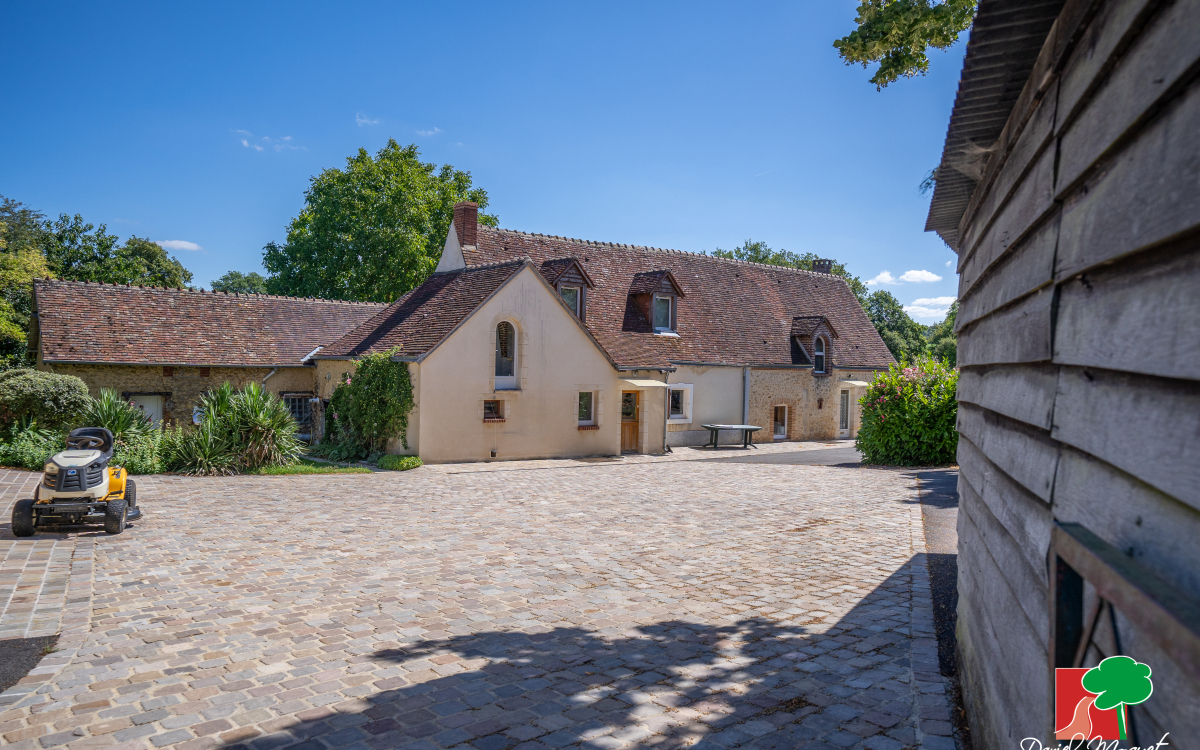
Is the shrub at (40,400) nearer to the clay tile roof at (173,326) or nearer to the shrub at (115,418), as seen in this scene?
the shrub at (115,418)

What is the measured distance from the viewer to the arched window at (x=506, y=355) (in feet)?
70.1

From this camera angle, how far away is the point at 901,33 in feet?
23.6

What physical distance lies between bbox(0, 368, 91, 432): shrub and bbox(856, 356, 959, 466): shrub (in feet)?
64.9

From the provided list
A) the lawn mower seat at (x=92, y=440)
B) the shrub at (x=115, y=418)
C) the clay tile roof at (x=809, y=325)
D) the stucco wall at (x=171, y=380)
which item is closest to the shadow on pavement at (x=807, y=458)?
the clay tile roof at (x=809, y=325)

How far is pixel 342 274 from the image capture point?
41.8 metres

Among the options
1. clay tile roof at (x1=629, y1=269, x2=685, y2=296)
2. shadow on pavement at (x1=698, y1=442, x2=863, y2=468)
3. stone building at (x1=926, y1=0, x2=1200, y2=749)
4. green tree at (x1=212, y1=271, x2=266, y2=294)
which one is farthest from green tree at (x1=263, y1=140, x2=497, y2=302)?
green tree at (x1=212, y1=271, x2=266, y2=294)

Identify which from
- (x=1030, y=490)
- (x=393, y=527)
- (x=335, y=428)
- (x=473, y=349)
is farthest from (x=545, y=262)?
(x=1030, y=490)

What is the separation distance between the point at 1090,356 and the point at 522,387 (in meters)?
19.4

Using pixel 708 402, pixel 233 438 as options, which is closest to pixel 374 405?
pixel 233 438

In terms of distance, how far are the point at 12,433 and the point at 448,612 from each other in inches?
600

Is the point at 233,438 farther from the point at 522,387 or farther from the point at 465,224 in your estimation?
the point at 465,224

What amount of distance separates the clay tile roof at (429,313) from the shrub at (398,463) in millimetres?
2705

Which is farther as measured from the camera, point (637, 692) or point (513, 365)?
point (513, 365)

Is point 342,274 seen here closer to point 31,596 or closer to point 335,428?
point 335,428
